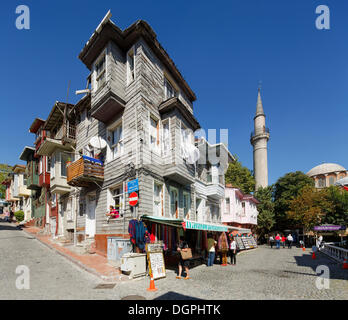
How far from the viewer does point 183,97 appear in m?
18.9

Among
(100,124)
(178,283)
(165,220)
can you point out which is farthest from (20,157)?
(178,283)

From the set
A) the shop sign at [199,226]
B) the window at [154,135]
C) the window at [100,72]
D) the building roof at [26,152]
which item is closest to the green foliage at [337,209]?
the shop sign at [199,226]

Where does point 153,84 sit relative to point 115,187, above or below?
above

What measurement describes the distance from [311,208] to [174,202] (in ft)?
90.1

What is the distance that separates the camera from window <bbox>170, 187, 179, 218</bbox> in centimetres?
1430

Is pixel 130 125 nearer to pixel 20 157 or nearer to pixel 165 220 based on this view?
pixel 165 220

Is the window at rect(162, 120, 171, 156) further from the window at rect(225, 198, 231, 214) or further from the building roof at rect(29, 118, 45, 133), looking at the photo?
the window at rect(225, 198, 231, 214)

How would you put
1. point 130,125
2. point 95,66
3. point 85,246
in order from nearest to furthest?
point 130,125
point 85,246
point 95,66

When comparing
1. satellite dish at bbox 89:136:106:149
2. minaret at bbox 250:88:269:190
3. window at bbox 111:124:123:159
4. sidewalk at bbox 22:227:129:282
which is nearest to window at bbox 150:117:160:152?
window at bbox 111:124:123:159

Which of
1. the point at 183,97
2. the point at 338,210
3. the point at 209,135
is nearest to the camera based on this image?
the point at 183,97

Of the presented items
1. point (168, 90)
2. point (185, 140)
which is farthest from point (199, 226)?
point (168, 90)

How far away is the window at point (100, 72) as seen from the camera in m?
14.6

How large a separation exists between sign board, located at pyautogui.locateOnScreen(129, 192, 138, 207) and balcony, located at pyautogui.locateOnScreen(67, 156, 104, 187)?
3.41 m
